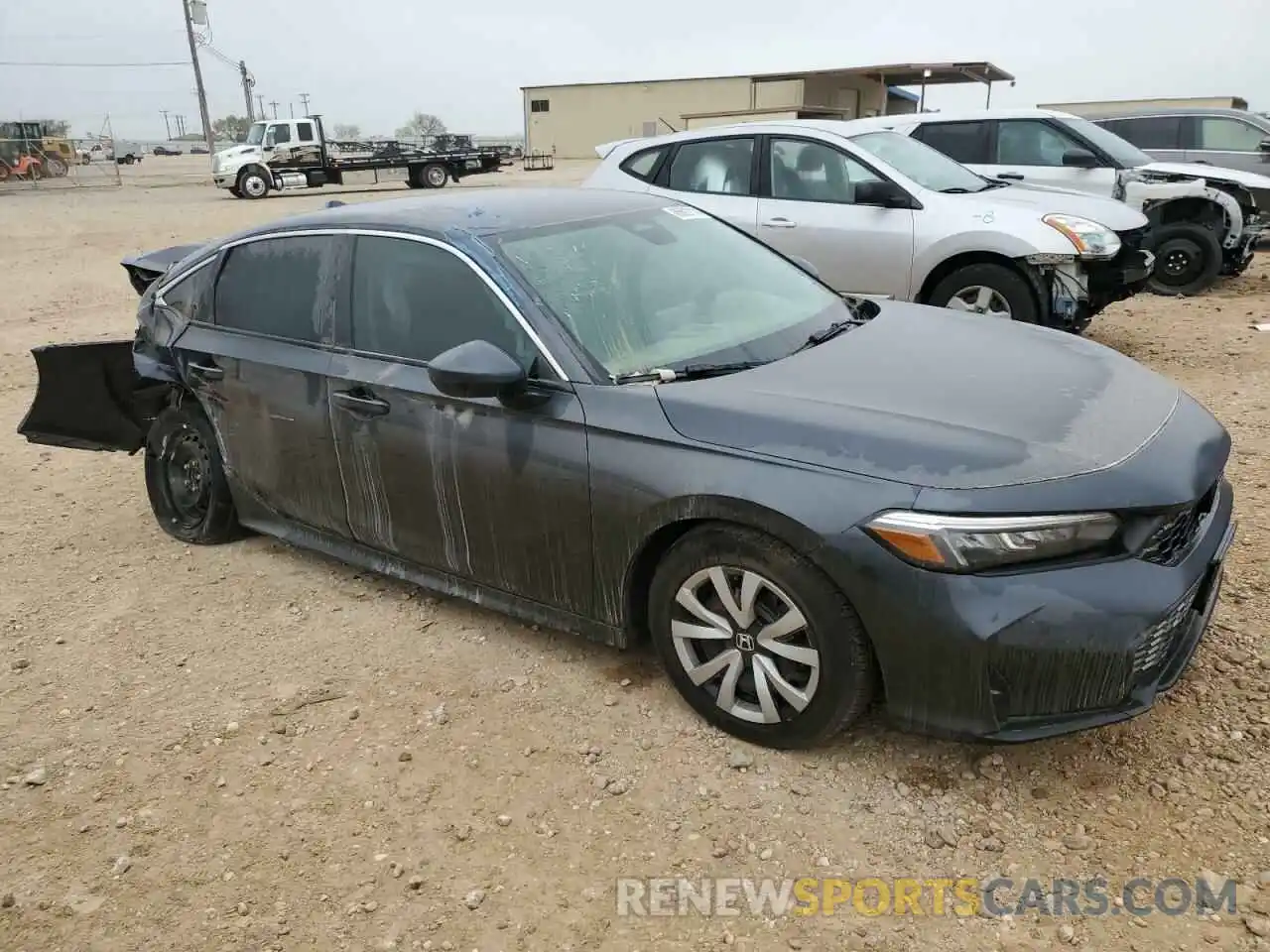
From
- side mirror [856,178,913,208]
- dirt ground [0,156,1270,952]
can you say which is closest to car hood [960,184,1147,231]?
side mirror [856,178,913,208]

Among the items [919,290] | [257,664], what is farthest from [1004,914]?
[919,290]

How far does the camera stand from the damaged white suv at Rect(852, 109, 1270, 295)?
8.84m

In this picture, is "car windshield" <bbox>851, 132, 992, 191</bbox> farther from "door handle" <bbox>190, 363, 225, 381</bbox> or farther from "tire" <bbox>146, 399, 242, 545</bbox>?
"tire" <bbox>146, 399, 242, 545</bbox>

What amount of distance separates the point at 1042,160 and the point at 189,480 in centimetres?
808

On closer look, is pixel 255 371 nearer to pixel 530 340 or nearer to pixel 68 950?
pixel 530 340

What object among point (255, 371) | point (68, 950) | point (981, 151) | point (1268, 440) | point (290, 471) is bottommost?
point (68, 950)

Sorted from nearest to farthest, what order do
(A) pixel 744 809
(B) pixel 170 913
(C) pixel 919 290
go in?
(B) pixel 170 913, (A) pixel 744 809, (C) pixel 919 290

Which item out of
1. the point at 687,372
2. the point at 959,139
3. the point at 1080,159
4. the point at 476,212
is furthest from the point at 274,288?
the point at 1080,159

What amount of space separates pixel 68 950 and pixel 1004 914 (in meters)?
2.25

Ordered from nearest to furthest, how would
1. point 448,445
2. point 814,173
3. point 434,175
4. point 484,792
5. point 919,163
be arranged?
point 484,792 < point 448,445 < point 814,173 < point 919,163 < point 434,175

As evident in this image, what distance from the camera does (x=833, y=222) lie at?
6.82 meters

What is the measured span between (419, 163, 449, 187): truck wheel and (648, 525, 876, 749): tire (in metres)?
32.1

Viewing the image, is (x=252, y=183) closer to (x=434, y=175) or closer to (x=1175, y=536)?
(x=434, y=175)

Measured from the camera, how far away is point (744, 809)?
2654mm
